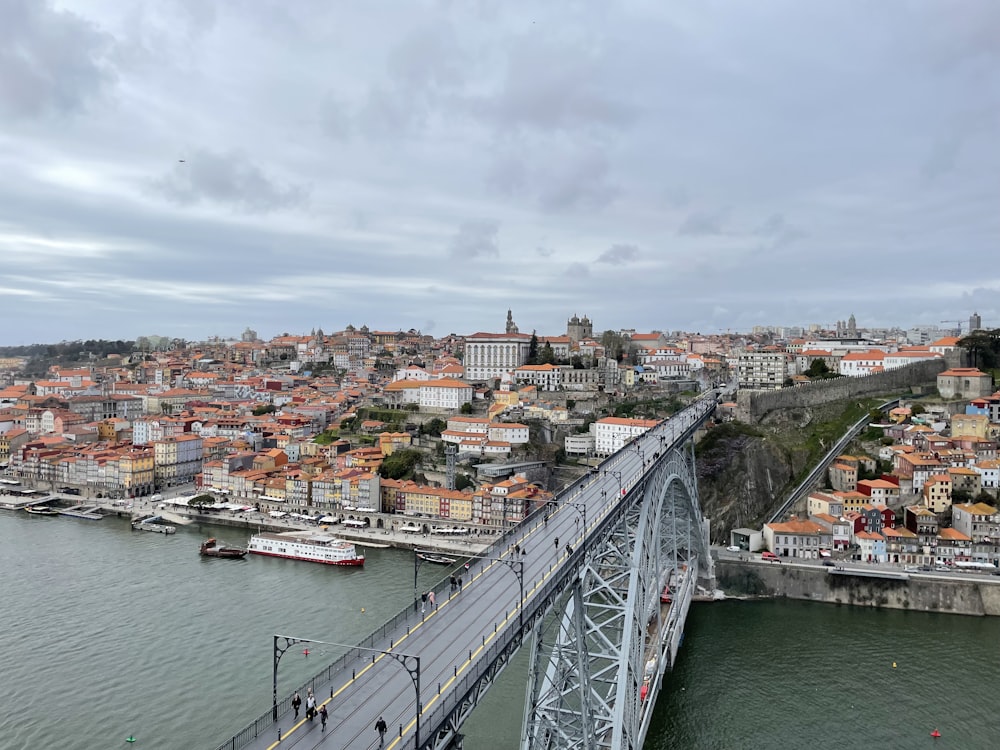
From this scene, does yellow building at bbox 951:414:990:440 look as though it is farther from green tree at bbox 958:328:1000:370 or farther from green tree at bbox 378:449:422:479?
green tree at bbox 378:449:422:479

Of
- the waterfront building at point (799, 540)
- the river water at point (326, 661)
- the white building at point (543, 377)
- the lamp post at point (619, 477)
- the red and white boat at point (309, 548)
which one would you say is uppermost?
the white building at point (543, 377)

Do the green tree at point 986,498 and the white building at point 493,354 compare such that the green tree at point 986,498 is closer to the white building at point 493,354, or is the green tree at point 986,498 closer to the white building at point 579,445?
the white building at point 579,445

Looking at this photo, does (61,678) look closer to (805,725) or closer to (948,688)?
(805,725)

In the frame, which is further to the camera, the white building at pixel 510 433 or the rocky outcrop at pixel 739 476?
the white building at pixel 510 433

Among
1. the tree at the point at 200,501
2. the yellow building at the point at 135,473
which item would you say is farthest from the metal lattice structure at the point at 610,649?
the yellow building at the point at 135,473

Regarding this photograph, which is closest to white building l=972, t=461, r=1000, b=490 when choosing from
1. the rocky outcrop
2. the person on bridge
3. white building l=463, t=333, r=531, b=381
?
the rocky outcrop

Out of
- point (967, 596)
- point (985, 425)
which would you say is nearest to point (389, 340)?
point (985, 425)

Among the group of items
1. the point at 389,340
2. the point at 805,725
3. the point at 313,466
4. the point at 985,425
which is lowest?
the point at 805,725
